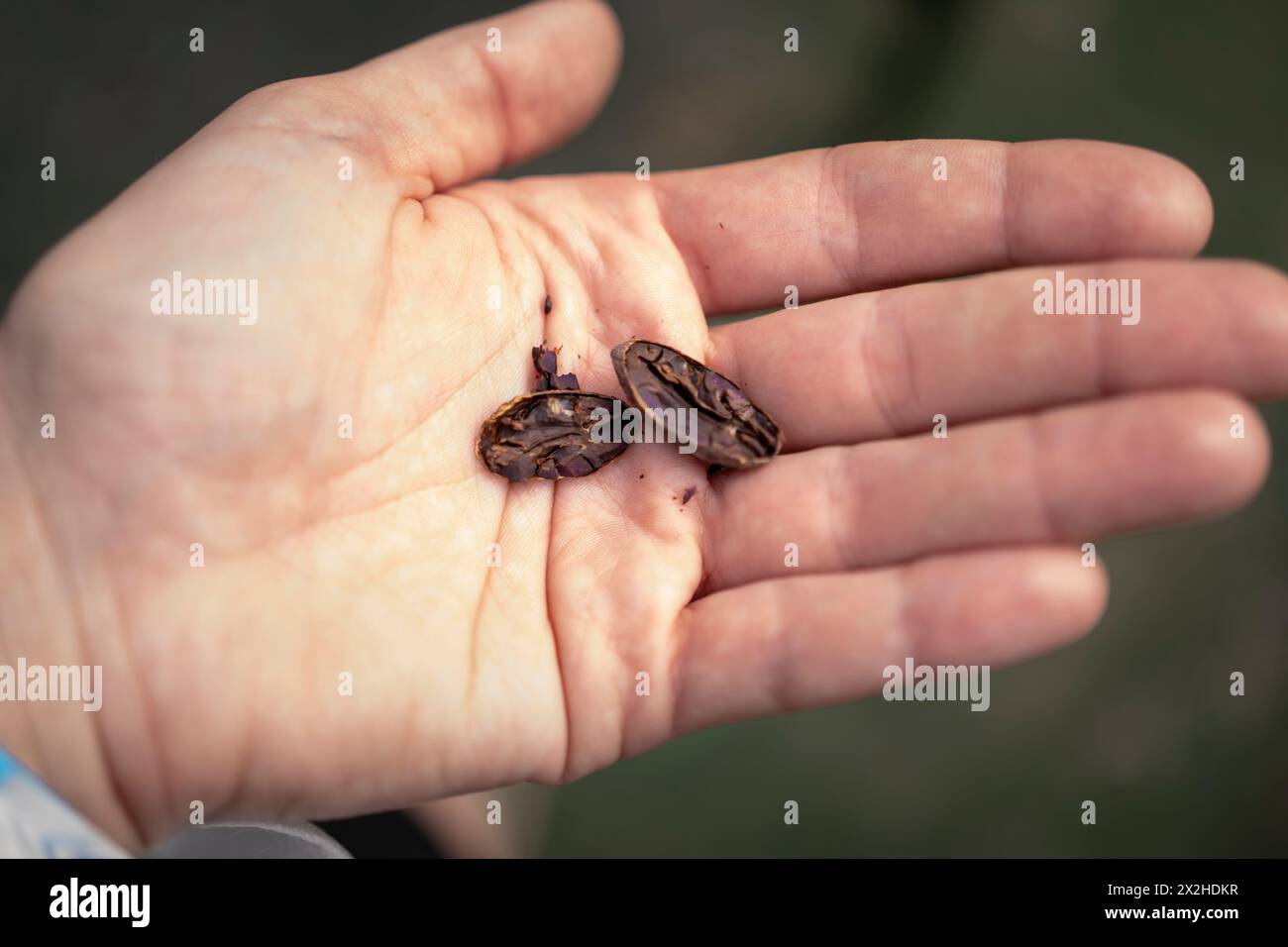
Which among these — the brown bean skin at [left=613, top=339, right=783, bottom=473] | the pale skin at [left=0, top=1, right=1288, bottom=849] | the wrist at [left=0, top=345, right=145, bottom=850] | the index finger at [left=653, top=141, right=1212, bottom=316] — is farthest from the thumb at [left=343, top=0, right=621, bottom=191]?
the wrist at [left=0, top=345, right=145, bottom=850]

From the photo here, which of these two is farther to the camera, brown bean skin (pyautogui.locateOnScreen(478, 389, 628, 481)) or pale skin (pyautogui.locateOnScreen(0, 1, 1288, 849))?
brown bean skin (pyautogui.locateOnScreen(478, 389, 628, 481))

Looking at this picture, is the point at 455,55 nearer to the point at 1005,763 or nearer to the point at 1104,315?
the point at 1104,315

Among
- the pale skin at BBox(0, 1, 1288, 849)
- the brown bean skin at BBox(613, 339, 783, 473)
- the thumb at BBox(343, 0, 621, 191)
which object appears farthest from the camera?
the thumb at BBox(343, 0, 621, 191)

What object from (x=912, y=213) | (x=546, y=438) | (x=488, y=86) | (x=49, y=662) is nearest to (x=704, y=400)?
(x=546, y=438)

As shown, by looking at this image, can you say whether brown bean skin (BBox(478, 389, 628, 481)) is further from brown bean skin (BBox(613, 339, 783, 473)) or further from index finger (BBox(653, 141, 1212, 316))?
index finger (BBox(653, 141, 1212, 316))

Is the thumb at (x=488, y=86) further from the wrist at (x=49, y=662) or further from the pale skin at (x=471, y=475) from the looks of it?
the wrist at (x=49, y=662)

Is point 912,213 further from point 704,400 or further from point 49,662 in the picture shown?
point 49,662
